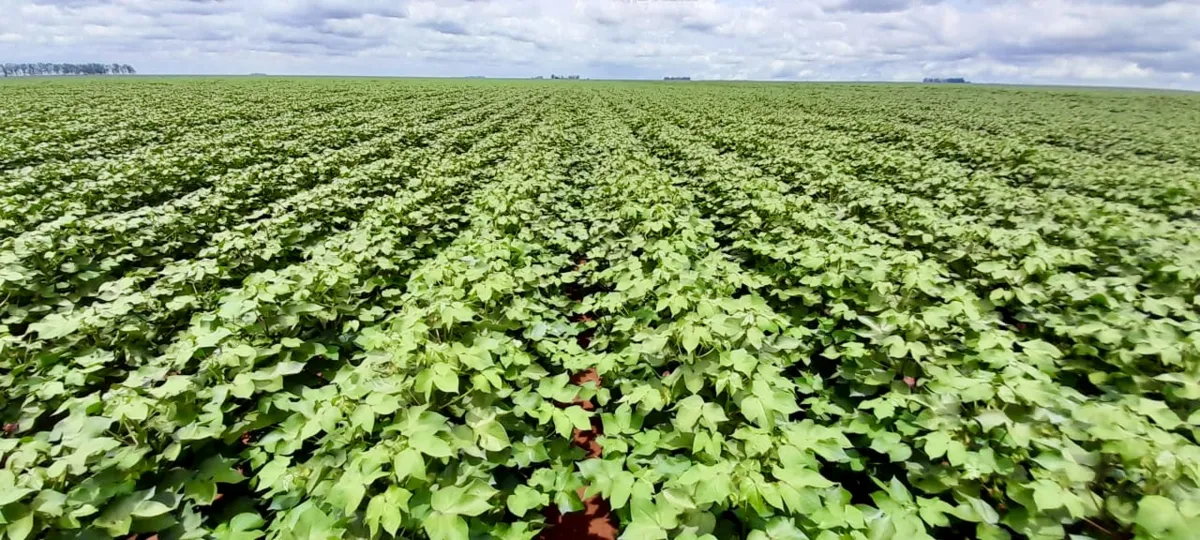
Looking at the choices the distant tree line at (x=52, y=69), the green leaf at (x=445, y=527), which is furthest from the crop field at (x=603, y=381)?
the distant tree line at (x=52, y=69)

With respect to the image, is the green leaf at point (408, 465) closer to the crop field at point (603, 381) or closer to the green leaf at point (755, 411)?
the crop field at point (603, 381)

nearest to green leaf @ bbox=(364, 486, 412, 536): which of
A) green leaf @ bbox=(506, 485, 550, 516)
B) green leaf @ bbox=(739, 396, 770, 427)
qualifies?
green leaf @ bbox=(506, 485, 550, 516)

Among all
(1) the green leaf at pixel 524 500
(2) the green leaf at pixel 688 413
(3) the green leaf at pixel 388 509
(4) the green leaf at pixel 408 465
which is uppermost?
(4) the green leaf at pixel 408 465

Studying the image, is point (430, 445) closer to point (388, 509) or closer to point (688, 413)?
point (388, 509)

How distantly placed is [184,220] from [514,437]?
7.30 meters

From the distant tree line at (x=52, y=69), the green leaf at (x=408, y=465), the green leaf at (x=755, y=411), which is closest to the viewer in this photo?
the green leaf at (x=408, y=465)

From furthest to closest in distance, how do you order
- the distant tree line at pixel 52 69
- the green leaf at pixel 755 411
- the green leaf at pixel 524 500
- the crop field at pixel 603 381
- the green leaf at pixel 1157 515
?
the distant tree line at pixel 52 69 → the green leaf at pixel 755 411 → the green leaf at pixel 524 500 → the crop field at pixel 603 381 → the green leaf at pixel 1157 515

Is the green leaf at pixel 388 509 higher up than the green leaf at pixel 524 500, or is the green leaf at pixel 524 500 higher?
the green leaf at pixel 388 509

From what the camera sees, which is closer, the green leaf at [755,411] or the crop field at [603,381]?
the crop field at [603,381]

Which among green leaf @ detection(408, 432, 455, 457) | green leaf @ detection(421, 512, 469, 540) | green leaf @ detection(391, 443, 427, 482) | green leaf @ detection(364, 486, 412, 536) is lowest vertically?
green leaf @ detection(421, 512, 469, 540)

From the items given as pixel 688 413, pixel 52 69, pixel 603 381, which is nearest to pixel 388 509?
pixel 688 413

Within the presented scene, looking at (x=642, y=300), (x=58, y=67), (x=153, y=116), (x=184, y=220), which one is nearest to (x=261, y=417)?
(x=642, y=300)

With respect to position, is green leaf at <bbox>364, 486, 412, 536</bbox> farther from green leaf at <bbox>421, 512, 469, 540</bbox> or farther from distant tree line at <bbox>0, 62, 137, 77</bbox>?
distant tree line at <bbox>0, 62, 137, 77</bbox>

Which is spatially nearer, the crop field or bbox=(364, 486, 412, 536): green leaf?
bbox=(364, 486, 412, 536): green leaf
